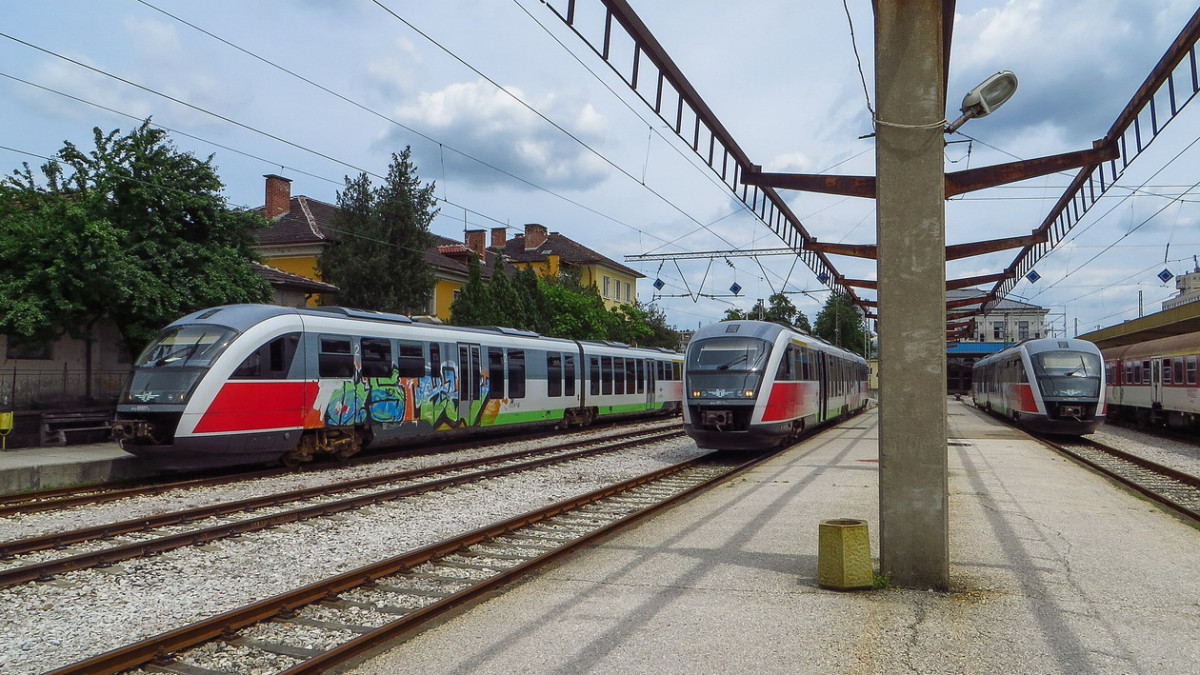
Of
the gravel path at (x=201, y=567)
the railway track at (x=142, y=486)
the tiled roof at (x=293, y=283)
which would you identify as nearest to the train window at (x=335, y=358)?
the railway track at (x=142, y=486)

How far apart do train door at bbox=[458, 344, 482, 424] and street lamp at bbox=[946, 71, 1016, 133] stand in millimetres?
14028

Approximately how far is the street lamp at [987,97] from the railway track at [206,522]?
801 centimetres

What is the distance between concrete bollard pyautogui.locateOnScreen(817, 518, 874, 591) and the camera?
21.8 feet

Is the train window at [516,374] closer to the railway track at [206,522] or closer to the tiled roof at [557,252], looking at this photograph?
the railway track at [206,522]

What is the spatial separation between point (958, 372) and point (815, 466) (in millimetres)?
65335

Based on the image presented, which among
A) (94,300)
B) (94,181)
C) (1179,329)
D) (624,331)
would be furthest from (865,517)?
(624,331)

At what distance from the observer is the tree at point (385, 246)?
104ft

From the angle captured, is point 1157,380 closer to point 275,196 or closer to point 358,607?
point 358,607

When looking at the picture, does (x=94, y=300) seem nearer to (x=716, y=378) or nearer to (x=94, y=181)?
(x=94, y=181)

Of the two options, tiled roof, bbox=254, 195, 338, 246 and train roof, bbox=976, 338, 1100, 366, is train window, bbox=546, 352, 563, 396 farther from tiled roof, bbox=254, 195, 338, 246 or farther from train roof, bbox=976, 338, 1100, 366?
tiled roof, bbox=254, 195, 338, 246

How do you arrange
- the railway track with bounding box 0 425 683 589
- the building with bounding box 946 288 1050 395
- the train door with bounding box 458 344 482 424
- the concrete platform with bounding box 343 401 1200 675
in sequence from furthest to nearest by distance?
1. the building with bounding box 946 288 1050 395
2. the train door with bounding box 458 344 482 424
3. the railway track with bounding box 0 425 683 589
4. the concrete platform with bounding box 343 401 1200 675

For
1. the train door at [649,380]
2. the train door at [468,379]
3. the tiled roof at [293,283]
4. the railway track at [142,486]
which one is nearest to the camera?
the railway track at [142,486]

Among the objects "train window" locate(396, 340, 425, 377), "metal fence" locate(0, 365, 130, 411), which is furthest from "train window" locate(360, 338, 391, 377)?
"metal fence" locate(0, 365, 130, 411)

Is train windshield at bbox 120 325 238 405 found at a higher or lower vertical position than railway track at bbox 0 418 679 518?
higher
